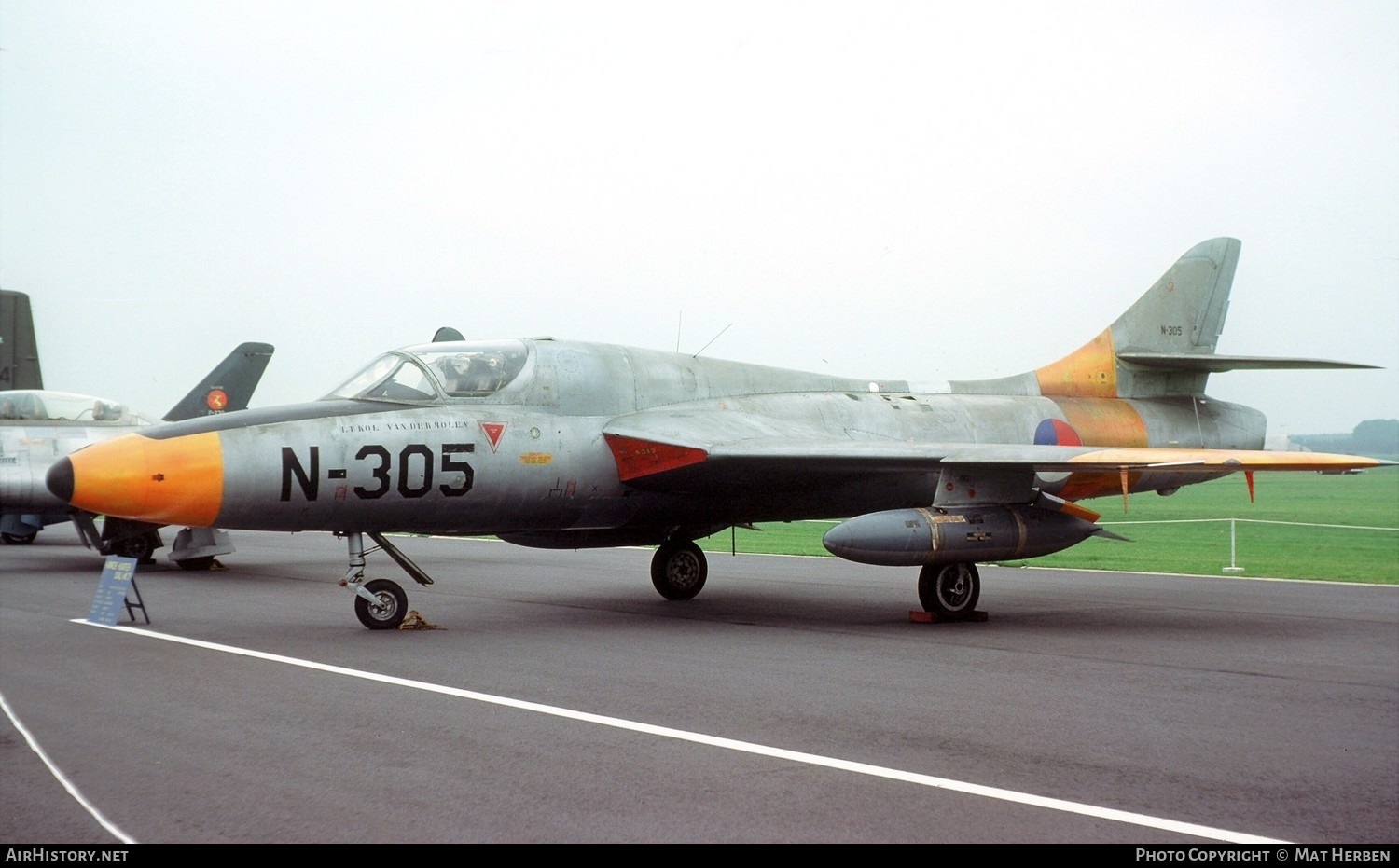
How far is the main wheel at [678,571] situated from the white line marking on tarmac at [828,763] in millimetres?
5443

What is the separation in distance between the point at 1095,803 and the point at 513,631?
6.68m

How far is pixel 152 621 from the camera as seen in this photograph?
11562 mm

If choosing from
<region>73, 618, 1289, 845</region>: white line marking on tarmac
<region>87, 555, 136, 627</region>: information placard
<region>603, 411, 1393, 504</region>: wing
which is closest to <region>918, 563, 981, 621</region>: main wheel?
<region>603, 411, 1393, 504</region>: wing

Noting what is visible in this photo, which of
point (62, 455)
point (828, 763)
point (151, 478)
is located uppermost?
point (151, 478)

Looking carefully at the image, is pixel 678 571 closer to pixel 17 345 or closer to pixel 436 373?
pixel 436 373

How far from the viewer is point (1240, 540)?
22.8 meters

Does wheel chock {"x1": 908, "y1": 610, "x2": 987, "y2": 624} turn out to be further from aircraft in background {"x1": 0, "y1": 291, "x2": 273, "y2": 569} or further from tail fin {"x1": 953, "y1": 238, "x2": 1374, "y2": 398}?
aircraft in background {"x1": 0, "y1": 291, "x2": 273, "y2": 569}

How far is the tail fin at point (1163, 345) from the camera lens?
1520cm

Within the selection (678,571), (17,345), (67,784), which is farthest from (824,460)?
(17,345)

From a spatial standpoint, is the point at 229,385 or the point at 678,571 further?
the point at 229,385

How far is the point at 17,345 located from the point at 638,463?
2424 centimetres

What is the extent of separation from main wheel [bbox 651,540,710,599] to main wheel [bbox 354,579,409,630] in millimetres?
3564

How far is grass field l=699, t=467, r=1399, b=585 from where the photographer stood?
1784 cm

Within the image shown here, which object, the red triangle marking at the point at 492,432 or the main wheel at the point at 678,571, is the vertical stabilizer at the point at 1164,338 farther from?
the red triangle marking at the point at 492,432
